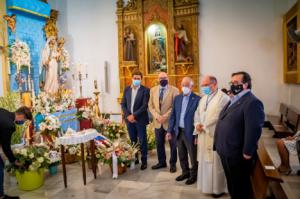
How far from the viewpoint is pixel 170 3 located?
7688 mm

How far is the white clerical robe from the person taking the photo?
3.21m

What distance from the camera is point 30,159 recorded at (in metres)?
3.74

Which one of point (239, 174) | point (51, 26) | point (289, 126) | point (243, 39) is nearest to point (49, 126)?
point (239, 174)

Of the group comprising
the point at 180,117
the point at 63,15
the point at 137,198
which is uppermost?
the point at 63,15

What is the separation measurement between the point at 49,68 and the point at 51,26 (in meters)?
1.21

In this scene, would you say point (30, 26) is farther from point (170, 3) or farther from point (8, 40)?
point (170, 3)

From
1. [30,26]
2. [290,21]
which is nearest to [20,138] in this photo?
[30,26]

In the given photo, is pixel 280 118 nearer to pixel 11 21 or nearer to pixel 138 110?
pixel 138 110

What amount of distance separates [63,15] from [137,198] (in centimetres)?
672

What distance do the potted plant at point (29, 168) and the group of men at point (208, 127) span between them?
140cm

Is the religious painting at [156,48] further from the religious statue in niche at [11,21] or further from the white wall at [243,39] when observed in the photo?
the religious statue in niche at [11,21]

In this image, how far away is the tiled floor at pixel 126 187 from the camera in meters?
3.41

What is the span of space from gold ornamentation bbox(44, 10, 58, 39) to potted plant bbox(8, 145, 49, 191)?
4.61m

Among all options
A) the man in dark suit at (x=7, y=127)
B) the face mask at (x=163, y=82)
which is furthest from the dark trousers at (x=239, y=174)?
the man in dark suit at (x=7, y=127)
